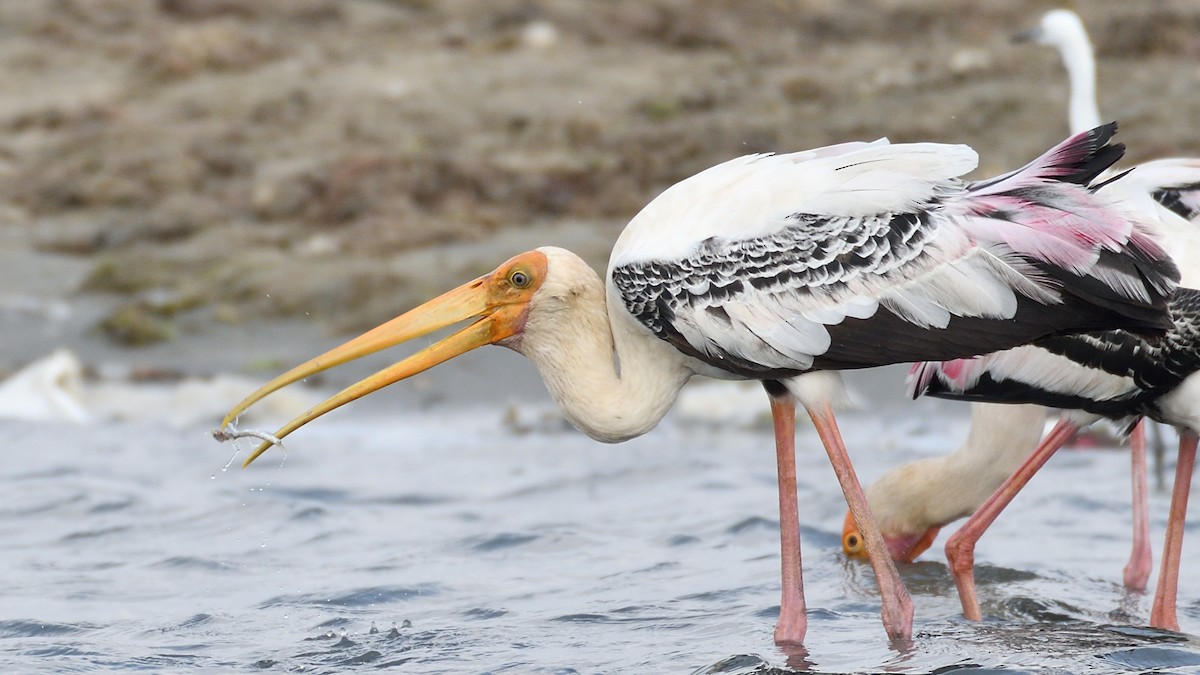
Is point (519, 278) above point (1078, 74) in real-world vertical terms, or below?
below

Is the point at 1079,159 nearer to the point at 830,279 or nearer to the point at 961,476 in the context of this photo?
the point at 830,279

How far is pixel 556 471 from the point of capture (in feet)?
30.4

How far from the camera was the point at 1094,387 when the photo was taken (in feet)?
19.0

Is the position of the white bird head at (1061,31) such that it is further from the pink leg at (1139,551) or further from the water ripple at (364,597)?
the water ripple at (364,597)

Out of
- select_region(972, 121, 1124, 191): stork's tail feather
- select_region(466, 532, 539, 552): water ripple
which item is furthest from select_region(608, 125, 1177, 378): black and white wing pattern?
select_region(466, 532, 539, 552): water ripple

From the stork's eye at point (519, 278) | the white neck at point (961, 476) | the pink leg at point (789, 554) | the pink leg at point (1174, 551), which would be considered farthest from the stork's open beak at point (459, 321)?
the pink leg at point (1174, 551)

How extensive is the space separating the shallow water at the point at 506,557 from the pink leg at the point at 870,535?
10cm

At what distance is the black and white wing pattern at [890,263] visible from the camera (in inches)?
193

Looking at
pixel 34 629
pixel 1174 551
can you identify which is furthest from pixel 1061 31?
pixel 34 629

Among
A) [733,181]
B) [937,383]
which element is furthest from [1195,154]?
[733,181]

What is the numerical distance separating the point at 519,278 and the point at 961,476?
234 cm

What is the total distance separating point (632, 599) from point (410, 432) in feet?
11.8

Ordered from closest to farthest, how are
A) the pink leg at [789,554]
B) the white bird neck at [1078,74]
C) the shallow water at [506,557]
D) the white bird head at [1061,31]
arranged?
1. the pink leg at [789,554]
2. the shallow water at [506,557]
3. the white bird neck at [1078,74]
4. the white bird head at [1061,31]

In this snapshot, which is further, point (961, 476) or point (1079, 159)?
point (961, 476)
